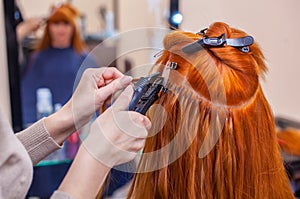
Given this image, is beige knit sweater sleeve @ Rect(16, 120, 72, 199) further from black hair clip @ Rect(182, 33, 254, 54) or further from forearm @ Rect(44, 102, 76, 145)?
black hair clip @ Rect(182, 33, 254, 54)

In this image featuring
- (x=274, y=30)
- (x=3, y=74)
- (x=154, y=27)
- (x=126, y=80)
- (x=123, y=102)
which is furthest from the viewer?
(x=274, y=30)

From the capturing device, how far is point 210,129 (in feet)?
2.31

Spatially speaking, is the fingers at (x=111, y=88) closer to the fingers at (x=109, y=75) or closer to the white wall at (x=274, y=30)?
the fingers at (x=109, y=75)

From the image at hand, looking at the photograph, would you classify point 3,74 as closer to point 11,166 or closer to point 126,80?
point 126,80

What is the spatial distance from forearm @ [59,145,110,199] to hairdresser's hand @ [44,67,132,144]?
22cm

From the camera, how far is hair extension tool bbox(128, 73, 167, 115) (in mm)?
631

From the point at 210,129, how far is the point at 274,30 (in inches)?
47.6

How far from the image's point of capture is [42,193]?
4.76ft

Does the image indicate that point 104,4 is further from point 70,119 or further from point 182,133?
point 182,133

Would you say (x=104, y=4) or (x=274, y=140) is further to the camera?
(x=104, y=4)

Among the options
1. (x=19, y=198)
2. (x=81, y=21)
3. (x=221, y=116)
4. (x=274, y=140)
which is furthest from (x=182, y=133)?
(x=81, y=21)

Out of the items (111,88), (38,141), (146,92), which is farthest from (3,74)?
(146,92)

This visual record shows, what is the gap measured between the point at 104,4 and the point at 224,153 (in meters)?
1.00

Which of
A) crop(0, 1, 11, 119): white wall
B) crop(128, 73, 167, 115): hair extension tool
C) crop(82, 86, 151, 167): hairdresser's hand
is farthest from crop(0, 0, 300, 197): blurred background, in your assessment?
crop(82, 86, 151, 167): hairdresser's hand
